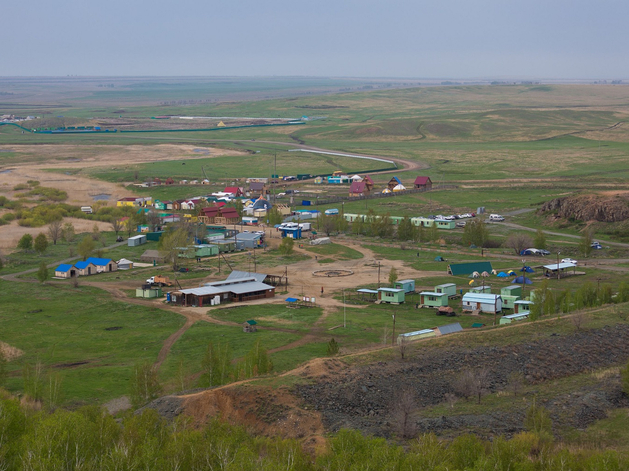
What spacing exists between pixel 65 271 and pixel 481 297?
1082 inches

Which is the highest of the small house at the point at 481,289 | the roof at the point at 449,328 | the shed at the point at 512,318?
the roof at the point at 449,328

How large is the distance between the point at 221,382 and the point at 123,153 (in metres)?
108

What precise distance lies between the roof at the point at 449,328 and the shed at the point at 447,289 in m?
7.82

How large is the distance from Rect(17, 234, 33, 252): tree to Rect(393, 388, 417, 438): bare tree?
41720 mm

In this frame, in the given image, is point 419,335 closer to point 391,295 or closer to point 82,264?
point 391,295

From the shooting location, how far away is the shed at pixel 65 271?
49.4 m

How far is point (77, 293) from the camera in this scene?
44.7m

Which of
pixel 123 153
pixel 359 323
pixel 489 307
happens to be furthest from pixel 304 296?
pixel 123 153

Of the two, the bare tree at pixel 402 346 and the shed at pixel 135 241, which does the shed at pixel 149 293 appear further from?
the bare tree at pixel 402 346

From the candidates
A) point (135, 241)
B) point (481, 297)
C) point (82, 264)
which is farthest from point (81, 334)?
point (135, 241)

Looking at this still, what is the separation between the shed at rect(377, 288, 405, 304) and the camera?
138ft

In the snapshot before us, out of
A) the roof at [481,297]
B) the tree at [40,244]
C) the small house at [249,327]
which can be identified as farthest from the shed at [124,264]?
the roof at [481,297]

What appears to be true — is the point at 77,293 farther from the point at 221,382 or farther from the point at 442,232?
the point at 442,232

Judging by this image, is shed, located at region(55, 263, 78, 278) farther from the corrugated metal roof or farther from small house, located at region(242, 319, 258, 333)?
the corrugated metal roof
